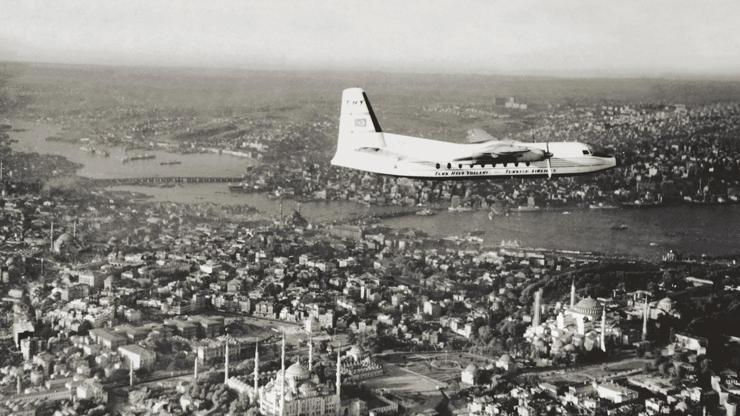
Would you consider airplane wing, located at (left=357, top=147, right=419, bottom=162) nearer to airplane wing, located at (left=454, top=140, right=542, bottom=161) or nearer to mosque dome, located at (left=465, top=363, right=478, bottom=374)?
airplane wing, located at (left=454, top=140, right=542, bottom=161)

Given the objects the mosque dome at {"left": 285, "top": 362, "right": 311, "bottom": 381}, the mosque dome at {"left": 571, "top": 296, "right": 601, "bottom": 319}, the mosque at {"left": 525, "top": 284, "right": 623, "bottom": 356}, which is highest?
the mosque dome at {"left": 571, "top": 296, "right": 601, "bottom": 319}

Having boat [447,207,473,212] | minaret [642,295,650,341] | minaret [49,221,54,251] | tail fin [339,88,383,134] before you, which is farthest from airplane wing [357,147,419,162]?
minaret [49,221,54,251]

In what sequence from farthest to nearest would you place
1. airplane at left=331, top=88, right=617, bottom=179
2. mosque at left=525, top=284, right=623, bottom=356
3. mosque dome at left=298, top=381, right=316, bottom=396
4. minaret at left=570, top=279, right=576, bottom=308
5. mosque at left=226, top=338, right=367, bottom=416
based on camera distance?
minaret at left=570, top=279, right=576, bottom=308
mosque at left=525, top=284, right=623, bottom=356
mosque dome at left=298, top=381, right=316, bottom=396
mosque at left=226, top=338, right=367, bottom=416
airplane at left=331, top=88, right=617, bottom=179

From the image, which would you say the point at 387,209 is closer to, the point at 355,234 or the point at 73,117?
the point at 355,234

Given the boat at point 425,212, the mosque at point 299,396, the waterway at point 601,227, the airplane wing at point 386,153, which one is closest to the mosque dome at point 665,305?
the waterway at point 601,227

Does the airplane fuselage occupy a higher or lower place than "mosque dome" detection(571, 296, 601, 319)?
higher

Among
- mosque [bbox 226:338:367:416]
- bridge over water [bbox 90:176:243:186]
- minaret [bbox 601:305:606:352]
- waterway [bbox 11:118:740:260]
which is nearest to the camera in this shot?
mosque [bbox 226:338:367:416]

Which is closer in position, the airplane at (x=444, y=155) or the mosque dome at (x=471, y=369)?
the airplane at (x=444, y=155)

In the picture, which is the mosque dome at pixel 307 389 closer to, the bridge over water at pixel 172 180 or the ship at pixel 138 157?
the bridge over water at pixel 172 180
